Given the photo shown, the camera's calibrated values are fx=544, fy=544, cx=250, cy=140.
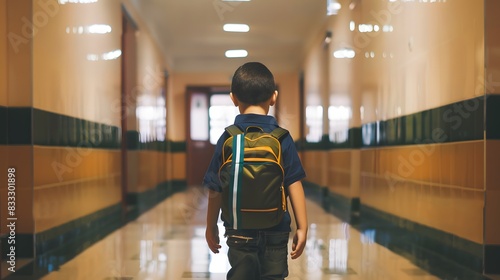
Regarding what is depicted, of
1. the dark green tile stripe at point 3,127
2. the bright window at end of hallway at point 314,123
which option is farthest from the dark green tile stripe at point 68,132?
the bright window at end of hallway at point 314,123

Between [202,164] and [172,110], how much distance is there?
4.61ft

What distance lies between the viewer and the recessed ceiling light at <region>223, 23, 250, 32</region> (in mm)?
8922

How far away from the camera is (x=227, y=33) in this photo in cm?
962

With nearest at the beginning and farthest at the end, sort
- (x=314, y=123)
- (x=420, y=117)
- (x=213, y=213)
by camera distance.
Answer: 1. (x=213, y=213)
2. (x=420, y=117)
3. (x=314, y=123)

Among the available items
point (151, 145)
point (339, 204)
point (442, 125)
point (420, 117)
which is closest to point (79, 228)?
point (420, 117)

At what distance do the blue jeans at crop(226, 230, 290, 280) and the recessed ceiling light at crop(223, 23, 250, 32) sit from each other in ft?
24.7

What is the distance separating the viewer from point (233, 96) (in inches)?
67.9

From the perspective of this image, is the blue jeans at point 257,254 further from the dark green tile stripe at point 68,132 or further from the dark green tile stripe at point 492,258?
the dark green tile stripe at point 68,132

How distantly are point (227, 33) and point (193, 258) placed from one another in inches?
263

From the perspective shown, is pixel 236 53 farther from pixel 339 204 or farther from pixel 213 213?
pixel 213 213

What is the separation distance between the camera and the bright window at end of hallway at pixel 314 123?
9083 millimetres

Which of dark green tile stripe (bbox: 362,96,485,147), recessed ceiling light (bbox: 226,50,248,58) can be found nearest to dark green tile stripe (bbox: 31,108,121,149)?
dark green tile stripe (bbox: 362,96,485,147)

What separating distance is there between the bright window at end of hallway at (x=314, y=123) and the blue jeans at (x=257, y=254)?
728 centimetres

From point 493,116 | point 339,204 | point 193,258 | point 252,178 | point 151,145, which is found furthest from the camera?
point 151,145
